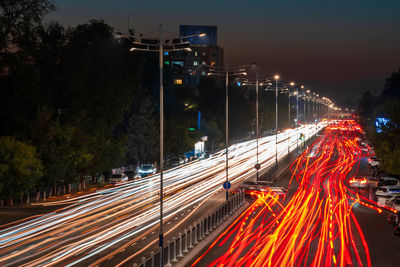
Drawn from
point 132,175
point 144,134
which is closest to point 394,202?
point 132,175

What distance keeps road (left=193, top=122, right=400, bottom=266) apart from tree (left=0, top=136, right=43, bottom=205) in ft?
50.1

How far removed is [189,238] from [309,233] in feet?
21.3

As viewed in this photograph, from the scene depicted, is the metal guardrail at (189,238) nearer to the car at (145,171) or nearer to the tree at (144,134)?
the car at (145,171)

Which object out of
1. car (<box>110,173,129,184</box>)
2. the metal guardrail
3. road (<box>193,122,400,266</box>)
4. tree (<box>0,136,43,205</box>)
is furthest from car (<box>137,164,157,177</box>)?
the metal guardrail

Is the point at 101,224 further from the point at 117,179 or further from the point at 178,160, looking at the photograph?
the point at 178,160

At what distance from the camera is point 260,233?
25.0 meters

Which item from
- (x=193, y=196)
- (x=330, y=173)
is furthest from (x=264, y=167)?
(x=193, y=196)

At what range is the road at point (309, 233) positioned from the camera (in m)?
20.3

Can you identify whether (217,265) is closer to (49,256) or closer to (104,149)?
(49,256)

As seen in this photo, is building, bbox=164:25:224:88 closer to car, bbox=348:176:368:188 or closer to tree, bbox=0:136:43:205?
car, bbox=348:176:368:188

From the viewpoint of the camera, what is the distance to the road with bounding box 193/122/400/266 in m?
20.3

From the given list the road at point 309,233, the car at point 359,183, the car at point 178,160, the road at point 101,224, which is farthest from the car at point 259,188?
the car at point 178,160

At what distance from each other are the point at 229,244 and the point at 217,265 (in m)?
3.75

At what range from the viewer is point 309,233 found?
992 inches
